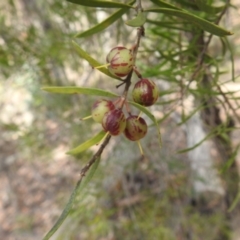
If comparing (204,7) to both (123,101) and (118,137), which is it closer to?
(123,101)

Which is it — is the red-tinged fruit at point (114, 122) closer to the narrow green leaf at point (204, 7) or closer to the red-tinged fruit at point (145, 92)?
the red-tinged fruit at point (145, 92)

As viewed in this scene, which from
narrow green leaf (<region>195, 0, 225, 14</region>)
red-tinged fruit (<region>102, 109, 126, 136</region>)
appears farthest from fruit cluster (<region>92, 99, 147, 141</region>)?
narrow green leaf (<region>195, 0, 225, 14</region>)

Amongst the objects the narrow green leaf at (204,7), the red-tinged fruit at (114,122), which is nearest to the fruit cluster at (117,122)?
the red-tinged fruit at (114,122)

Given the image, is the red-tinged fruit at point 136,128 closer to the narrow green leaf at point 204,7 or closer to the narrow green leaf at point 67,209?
the narrow green leaf at point 67,209

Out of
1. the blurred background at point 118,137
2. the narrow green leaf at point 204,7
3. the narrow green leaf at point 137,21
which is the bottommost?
the narrow green leaf at point 137,21

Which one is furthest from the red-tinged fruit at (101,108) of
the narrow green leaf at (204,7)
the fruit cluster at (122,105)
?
the narrow green leaf at (204,7)

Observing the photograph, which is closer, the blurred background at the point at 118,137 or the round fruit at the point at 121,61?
the round fruit at the point at 121,61

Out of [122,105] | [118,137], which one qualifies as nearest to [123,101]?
[122,105]

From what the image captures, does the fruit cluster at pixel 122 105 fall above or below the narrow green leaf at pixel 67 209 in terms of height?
above
